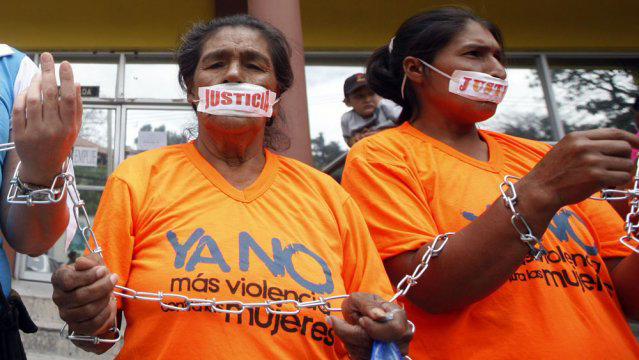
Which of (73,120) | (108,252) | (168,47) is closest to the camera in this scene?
(73,120)

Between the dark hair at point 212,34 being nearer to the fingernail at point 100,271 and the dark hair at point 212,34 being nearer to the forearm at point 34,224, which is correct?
the forearm at point 34,224

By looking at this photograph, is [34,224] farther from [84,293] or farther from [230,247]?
[230,247]

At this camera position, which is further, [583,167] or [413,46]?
[413,46]

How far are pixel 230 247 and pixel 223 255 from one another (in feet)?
0.11

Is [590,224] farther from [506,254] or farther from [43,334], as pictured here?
[43,334]

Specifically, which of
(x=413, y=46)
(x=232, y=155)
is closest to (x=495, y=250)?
(x=232, y=155)

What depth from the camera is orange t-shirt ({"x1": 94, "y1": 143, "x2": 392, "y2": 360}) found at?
1541 millimetres

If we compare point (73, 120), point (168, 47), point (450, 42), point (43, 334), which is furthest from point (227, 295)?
point (168, 47)

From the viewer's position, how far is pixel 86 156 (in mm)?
6805

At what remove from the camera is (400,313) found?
1.48 meters

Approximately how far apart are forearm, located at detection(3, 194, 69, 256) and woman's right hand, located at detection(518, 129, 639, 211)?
128cm

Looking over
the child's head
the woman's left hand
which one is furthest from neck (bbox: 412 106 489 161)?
the child's head

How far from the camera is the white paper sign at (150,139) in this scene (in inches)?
268

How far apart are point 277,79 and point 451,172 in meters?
0.72
